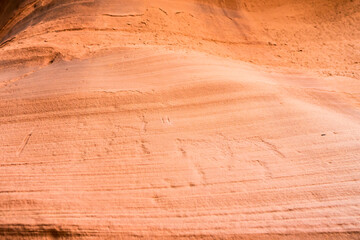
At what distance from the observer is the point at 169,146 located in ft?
5.69

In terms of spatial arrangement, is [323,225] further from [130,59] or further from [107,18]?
[107,18]

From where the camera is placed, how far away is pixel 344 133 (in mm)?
1828

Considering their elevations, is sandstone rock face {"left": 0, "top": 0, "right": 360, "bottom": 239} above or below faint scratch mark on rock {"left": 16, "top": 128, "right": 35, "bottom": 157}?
below

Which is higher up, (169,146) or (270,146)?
(169,146)

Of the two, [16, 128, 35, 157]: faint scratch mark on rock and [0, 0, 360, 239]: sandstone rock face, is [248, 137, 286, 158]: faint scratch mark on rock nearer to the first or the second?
[0, 0, 360, 239]: sandstone rock face

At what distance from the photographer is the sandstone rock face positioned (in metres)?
1.38

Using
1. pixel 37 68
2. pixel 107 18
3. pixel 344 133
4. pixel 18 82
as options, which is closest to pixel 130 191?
pixel 344 133

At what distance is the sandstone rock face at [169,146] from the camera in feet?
4.52

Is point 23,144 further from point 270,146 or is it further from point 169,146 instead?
point 270,146

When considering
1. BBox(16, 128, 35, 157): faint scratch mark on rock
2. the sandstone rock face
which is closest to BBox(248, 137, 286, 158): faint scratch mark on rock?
the sandstone rock face

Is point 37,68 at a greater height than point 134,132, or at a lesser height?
greater

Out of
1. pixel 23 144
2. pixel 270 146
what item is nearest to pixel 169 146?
pixel 270 146

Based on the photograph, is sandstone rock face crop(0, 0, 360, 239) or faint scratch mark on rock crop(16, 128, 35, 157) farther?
faint scratch mark on rock crop(16, 128, 35, 157)

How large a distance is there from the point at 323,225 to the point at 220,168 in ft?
1.81
